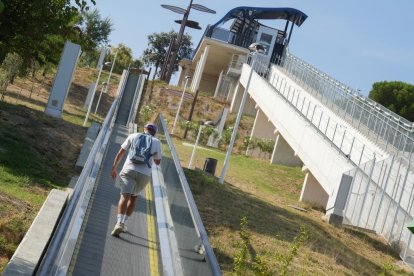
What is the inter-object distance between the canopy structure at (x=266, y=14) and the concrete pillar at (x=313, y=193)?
1490 inches

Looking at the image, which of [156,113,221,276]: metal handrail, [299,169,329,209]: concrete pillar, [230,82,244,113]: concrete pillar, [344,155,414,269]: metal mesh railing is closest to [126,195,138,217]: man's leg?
[156,113,221,276]: metal handrail

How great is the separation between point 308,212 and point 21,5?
1253cm

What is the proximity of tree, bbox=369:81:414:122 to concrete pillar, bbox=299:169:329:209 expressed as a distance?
119 feet

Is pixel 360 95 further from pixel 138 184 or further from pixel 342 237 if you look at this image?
pixel 138 184

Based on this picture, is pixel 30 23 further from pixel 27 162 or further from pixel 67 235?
pixel 67 235

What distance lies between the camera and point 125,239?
10.3 m

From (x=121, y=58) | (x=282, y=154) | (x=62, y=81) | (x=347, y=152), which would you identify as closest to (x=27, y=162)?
(x=62, y=81)

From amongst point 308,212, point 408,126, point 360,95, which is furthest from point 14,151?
point 360,95

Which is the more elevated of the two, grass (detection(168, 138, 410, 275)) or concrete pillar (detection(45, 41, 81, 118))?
concrete pillar (detection(45, 41, 81, 118))

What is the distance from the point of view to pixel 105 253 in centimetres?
925

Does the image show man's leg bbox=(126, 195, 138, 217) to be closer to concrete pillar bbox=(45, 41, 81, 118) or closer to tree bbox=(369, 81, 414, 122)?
concrete pillar bbox=(45, 41, 81, 118)

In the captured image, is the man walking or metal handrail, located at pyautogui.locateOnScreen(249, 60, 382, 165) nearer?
the man walking

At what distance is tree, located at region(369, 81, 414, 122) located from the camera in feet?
193

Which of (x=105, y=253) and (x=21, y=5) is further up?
(x=21, y=5)
